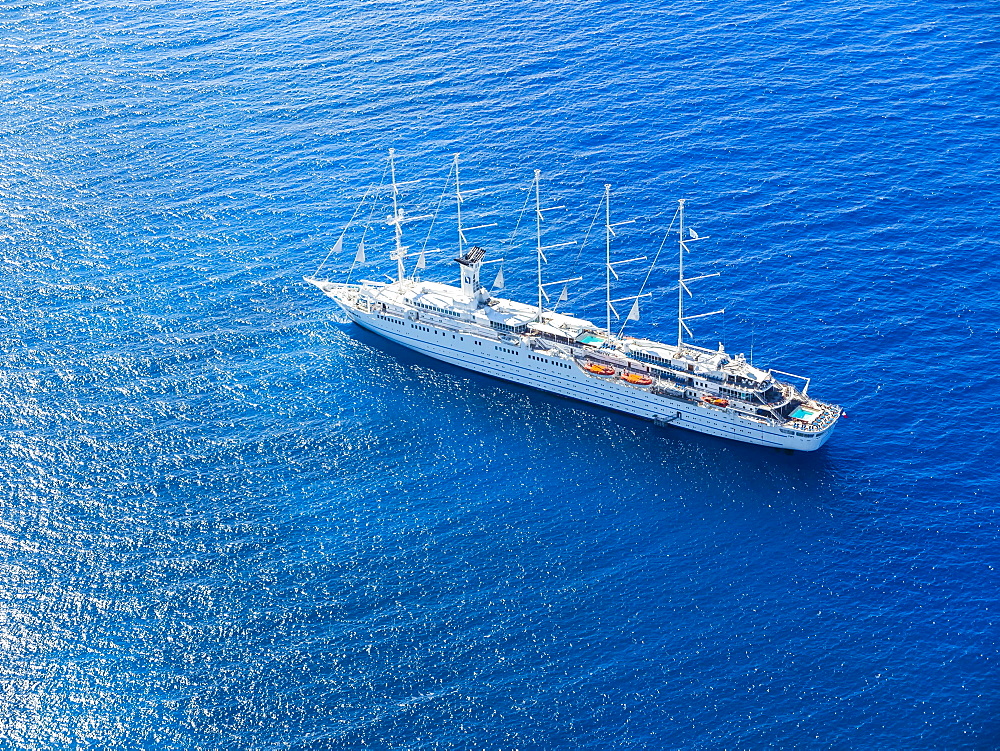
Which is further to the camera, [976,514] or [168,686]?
[976,514]

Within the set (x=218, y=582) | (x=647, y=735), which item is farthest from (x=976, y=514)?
(x=218, y=582)

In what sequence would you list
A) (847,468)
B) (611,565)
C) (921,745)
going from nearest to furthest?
(921,745)
(611,565)
(847,468)

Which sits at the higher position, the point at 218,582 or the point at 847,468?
the point at 847,468

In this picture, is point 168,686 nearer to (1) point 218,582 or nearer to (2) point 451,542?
(1) point 218,582

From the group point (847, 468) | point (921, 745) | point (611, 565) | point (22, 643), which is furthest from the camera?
point (847, 468)

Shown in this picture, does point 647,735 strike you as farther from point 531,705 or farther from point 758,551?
point 758,551

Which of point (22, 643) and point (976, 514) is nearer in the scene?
point (22, 643)

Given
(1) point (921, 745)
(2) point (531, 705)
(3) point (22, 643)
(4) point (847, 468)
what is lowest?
(1) point (921, 745)

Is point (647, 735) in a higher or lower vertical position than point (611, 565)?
lower

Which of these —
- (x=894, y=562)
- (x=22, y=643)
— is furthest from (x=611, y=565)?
(x=22, y=643)
